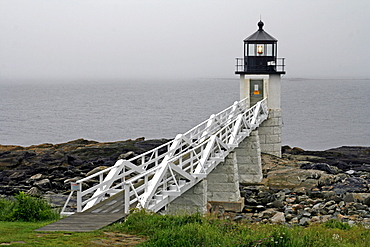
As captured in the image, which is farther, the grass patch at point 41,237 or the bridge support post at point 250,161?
the bridge support post at point 250,161

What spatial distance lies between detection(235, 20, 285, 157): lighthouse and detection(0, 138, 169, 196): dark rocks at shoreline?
675 centimetres

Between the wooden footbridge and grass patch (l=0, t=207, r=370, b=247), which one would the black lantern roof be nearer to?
the wooden footbridge

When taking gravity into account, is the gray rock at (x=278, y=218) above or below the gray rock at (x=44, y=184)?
below

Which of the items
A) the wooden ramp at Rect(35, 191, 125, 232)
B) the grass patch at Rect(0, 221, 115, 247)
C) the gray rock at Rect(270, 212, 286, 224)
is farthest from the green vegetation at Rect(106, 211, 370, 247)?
the gray rock at Rect(270, 212, 286, 224)

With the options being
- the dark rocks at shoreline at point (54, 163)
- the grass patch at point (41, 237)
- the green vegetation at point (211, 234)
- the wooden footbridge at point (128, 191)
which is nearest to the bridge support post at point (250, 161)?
the wooden footbridge at point (128, 191)

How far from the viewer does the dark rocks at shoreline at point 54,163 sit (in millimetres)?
22562

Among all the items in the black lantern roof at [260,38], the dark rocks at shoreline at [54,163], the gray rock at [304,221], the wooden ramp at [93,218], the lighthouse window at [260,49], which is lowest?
the gray rock at [304,221]

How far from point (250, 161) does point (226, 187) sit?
518 centimetres

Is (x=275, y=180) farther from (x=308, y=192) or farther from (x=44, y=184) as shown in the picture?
(x=44, y=184)

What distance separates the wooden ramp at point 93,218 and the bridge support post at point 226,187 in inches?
287

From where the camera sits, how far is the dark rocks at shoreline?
888 inches

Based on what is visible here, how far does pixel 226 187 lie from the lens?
65.6ft

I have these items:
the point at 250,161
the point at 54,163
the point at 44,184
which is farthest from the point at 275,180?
the point at 54,163

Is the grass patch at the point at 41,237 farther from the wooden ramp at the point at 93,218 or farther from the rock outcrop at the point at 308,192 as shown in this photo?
the rock outcrop at the point at 308,192
